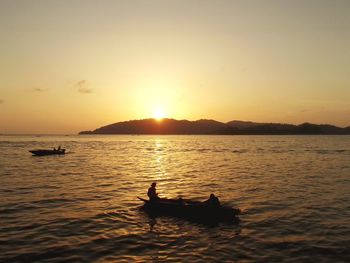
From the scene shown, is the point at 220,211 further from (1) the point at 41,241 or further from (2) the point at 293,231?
(1) the point at 41,241

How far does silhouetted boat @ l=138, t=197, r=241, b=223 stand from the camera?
25906mm

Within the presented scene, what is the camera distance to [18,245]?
2070 cm

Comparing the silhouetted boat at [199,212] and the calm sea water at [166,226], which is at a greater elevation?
the silhouetted boat at [199,212]

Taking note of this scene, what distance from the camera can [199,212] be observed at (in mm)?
26234

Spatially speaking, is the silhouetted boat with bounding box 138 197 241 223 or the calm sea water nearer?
the calm sea water

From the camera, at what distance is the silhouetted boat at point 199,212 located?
25.9 metres

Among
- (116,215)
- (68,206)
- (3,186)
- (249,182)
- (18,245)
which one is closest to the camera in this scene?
(18,245)

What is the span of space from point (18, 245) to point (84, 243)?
12.1 ft

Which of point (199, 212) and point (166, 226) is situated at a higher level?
point (199, 212)

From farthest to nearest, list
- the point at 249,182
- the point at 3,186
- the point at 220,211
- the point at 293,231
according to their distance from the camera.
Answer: the point at 249,182 < the point at 3,186 < the point at 220,211 < the point at 293,231

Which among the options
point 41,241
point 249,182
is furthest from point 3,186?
point 249,182

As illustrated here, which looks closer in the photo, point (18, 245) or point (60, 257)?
point (60, 257)

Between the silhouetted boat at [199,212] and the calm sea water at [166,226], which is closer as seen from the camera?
the calm sea water at [166,226]

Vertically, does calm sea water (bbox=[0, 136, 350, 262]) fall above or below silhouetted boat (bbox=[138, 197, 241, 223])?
below
